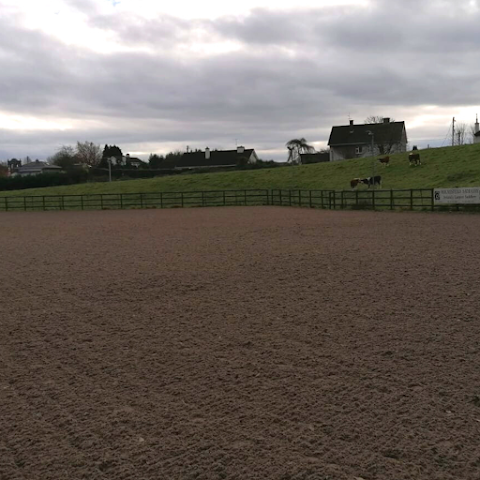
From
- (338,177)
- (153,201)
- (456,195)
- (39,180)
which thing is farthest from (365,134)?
(456,195)

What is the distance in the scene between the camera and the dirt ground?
3.78 metres

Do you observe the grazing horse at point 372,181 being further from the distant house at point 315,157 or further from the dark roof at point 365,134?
the distant house at point 315,157

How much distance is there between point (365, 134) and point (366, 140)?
1.15m

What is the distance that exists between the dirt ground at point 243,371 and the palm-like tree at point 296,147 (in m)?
75.4

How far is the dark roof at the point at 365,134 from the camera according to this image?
253 ft

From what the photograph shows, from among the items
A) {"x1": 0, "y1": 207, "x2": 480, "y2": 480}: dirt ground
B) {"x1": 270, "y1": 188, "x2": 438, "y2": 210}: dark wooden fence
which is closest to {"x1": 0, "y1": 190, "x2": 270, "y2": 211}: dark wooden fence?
{"x1": 270, "y1": 188, "x2": 438, "y2": 210}: dark wooden fence

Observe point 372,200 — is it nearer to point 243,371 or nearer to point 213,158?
point 243,371

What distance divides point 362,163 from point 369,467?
50.3 metres

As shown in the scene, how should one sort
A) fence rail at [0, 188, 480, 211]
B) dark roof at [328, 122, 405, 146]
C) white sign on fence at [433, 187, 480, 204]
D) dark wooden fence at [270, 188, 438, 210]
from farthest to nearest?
dark roof at [328, 122, 405, 146]
fence rail at [0, 188, 480, 211]
dark wooden fence at [270, 188, 438, 210]
white sign on fence at [433, 187, 480, 204]

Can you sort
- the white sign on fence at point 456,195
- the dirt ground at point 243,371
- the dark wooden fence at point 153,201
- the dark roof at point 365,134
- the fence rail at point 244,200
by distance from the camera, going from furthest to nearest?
the dark roof at point 365,134, the dark wooden fence at point 153,201, the fence rail at point 244,200, the white sign on fence at point 456,195, the dirt ground at point 243,371

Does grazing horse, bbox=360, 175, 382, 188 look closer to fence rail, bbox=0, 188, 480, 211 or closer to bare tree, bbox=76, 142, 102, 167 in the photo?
fence rail, bbox=0, 188, 480, 211

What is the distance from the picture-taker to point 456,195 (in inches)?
1059

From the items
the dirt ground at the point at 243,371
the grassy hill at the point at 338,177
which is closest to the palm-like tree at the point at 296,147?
the grassy hill at the point at 338,177

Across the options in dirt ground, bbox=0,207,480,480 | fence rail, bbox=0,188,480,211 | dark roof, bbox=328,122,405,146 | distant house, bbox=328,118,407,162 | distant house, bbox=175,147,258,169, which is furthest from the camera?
distant house, bbox=175,147,258,169
